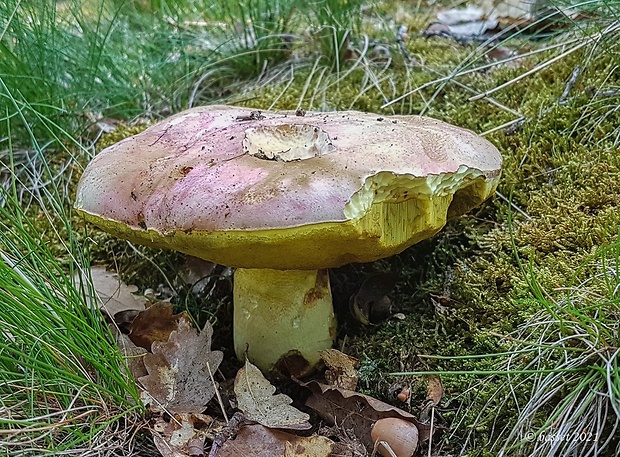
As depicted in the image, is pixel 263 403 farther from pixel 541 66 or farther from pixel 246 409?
pixel 541 66

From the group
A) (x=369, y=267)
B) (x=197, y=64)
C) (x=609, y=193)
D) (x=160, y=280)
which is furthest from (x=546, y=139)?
(x=197, y=64)

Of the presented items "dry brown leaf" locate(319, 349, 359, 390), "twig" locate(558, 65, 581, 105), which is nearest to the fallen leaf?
"dry brown leaf" locate(319, 349, 359, 390)

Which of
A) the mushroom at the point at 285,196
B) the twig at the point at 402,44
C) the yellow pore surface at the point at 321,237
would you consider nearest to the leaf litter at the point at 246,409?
the mushroom at the point at 285,196

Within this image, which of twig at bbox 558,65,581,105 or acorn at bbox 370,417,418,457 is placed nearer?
acorn at bbox 370,417,418,457

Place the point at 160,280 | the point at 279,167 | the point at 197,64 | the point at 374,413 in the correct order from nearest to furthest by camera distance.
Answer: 1. the point at 279,167
2. the point at 374,413
3. the point at 160,280
4. the point at 197,64

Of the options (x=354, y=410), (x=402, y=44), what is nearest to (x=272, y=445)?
(x=354, y=410)

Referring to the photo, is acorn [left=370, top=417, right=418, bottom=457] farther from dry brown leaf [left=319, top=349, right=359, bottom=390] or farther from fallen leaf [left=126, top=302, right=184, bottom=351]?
fallen leaf [left=126, top=302, right=184, bottom=351]

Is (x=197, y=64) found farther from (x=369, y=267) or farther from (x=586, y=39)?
(x=586, y=39)
